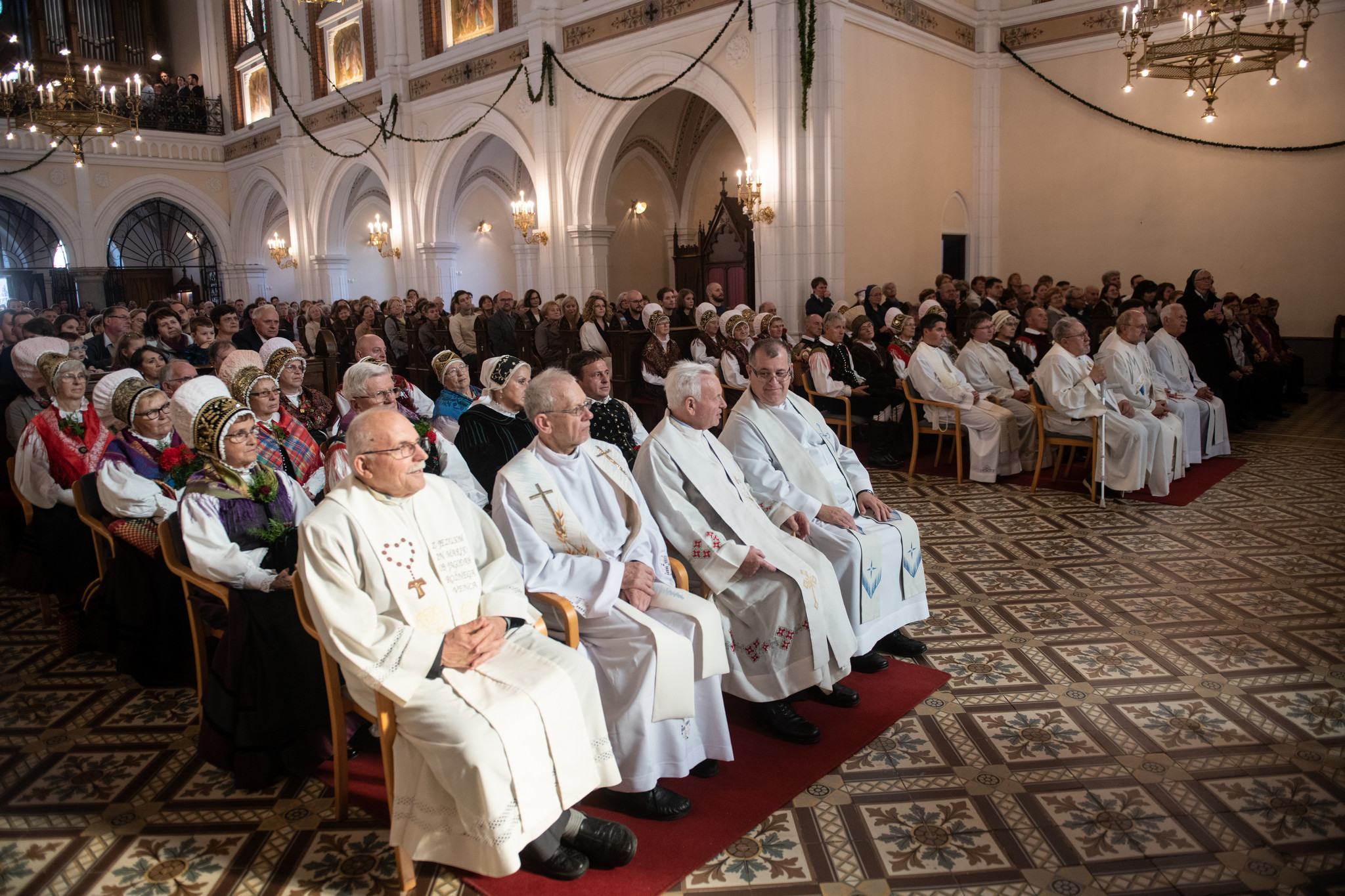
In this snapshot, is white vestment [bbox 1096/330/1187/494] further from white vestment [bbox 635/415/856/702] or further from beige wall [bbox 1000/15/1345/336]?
beige wall [bbox 1000/15/1345/336]

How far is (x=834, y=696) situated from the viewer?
11.5 ft

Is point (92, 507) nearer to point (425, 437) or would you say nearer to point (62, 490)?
point (62, 490)

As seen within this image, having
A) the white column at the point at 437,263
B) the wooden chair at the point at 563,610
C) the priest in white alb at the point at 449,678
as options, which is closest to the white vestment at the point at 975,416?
the wooden chair at the point at 563,610

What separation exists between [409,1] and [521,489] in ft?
→ 46.9

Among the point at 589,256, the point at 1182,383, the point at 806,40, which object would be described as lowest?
the point at 1182,383

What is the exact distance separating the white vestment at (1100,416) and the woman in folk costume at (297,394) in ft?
15.9

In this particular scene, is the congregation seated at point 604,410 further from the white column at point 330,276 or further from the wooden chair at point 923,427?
the white column at point 330,276

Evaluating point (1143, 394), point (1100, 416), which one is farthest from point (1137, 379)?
point (1100, 416)

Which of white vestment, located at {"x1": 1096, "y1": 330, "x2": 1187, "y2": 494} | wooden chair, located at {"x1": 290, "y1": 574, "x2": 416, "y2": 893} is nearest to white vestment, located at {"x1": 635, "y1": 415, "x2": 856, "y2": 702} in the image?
wooden chair, located at {"x1": 290, "y1": 574, "x2": 416, "y2": 893}

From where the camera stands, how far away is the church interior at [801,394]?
2.76 metres

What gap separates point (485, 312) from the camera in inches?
500

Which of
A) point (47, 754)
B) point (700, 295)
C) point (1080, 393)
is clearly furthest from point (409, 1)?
point (47, 754)

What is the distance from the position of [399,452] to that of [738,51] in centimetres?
911

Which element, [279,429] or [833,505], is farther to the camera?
[279,429]
